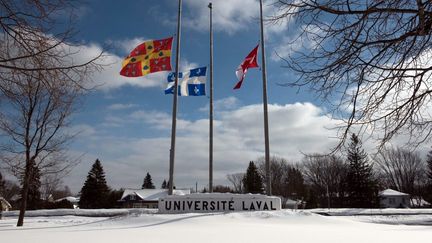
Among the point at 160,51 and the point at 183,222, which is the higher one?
the point at 160,51

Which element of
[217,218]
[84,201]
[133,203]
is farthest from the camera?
[133,203]

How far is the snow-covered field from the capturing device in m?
7.54

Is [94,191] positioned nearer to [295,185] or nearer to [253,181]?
[253,181]

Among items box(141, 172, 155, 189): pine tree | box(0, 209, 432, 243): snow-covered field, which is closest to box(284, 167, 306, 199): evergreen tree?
box(141, 172, 155, 189): pine tree

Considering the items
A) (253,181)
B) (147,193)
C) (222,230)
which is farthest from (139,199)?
(222,230)

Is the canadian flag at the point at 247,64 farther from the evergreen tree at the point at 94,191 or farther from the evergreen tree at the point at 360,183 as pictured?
the evergreen tree at the point at 94,191

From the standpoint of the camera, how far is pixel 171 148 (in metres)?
19.0

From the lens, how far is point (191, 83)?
68.8ft

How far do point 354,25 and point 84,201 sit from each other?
57.6m

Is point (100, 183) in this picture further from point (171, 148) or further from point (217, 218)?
point (217, 218)

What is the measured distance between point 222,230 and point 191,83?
12.4 metres

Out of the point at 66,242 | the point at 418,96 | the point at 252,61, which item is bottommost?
the point at 66,242

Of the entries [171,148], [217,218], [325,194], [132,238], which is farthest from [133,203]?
[132,238]

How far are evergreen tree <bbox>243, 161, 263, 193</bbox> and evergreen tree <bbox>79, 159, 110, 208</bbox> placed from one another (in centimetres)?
2353
